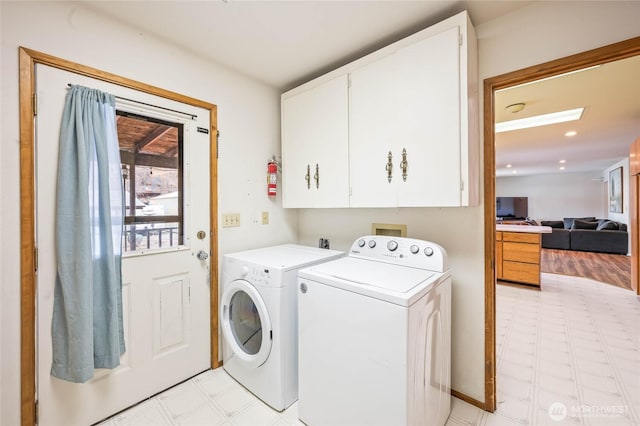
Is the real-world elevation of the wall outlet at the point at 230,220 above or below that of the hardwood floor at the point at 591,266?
above

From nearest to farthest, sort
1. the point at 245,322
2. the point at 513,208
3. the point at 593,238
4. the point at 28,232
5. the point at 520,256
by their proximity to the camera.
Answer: the point at 28,232, the point at 245,322, the point at 520,256, the point at 593,238, the point at 513,208

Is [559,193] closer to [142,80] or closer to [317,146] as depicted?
[317,146]

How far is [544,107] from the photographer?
306 centimetres

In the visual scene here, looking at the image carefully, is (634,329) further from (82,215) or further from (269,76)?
(82,215)

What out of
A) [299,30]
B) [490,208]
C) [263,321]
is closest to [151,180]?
[263,321]

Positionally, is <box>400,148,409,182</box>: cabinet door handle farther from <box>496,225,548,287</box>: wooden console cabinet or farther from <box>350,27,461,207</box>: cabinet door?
<box>496,225,548,287</box>: wooden console cabinet

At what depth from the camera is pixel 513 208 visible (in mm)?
10273

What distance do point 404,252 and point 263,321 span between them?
3.11 ft

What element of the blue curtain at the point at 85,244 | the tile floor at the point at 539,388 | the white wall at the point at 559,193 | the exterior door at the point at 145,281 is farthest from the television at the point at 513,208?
the blue curtain at the point at 85,244

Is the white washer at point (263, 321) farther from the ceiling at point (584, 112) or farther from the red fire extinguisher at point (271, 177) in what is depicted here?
the ceiling at point (584, 112)

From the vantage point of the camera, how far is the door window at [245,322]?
1.83m

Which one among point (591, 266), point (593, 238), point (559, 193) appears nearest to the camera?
point (591, 266)

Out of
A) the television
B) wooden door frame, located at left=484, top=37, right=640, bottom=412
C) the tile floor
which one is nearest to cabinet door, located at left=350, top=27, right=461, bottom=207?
wooden door frame, located at left=484, top=37, right=640, bottom=412

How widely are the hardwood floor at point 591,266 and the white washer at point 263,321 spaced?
16.5 ft
